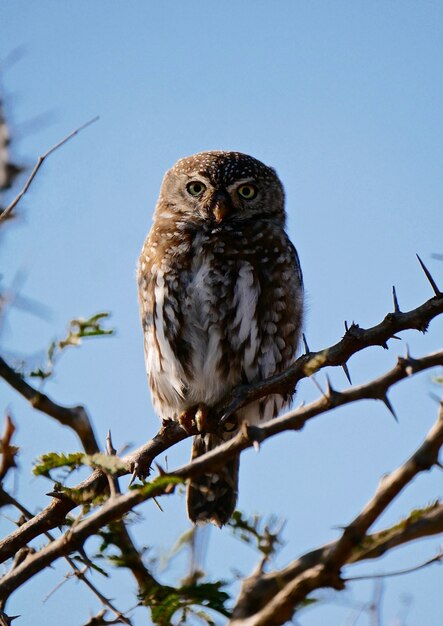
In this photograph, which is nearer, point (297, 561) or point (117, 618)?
point (297, 561)

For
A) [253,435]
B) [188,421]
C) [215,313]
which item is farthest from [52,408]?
[215,313]

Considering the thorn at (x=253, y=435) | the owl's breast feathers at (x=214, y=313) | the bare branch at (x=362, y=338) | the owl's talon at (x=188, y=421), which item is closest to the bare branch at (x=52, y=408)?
the thorn at (x=253, y=435)

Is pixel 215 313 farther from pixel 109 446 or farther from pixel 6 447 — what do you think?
pixel 6 447

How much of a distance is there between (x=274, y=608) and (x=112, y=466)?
90 cm

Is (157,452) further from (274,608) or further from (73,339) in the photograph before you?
(274,608)

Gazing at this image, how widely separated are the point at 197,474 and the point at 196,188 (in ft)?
11.3

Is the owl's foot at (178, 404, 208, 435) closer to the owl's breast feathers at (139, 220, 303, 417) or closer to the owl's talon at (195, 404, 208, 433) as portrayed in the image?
the owl's talon at (195, 404, 208, 433)

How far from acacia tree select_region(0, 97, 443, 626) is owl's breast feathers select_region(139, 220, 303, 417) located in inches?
24.1

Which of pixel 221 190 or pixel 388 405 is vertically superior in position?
pixel 221 190

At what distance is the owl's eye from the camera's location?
579 centimetres

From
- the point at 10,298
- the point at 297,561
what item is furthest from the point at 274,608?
the point at 10,298

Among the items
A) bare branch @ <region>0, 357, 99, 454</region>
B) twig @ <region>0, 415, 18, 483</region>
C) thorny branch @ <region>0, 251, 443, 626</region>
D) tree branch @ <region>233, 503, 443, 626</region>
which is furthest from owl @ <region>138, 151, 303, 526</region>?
tree branch @ <region>233, 503, 443, 626</region>

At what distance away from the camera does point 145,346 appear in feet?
17.9

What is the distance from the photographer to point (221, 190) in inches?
225
